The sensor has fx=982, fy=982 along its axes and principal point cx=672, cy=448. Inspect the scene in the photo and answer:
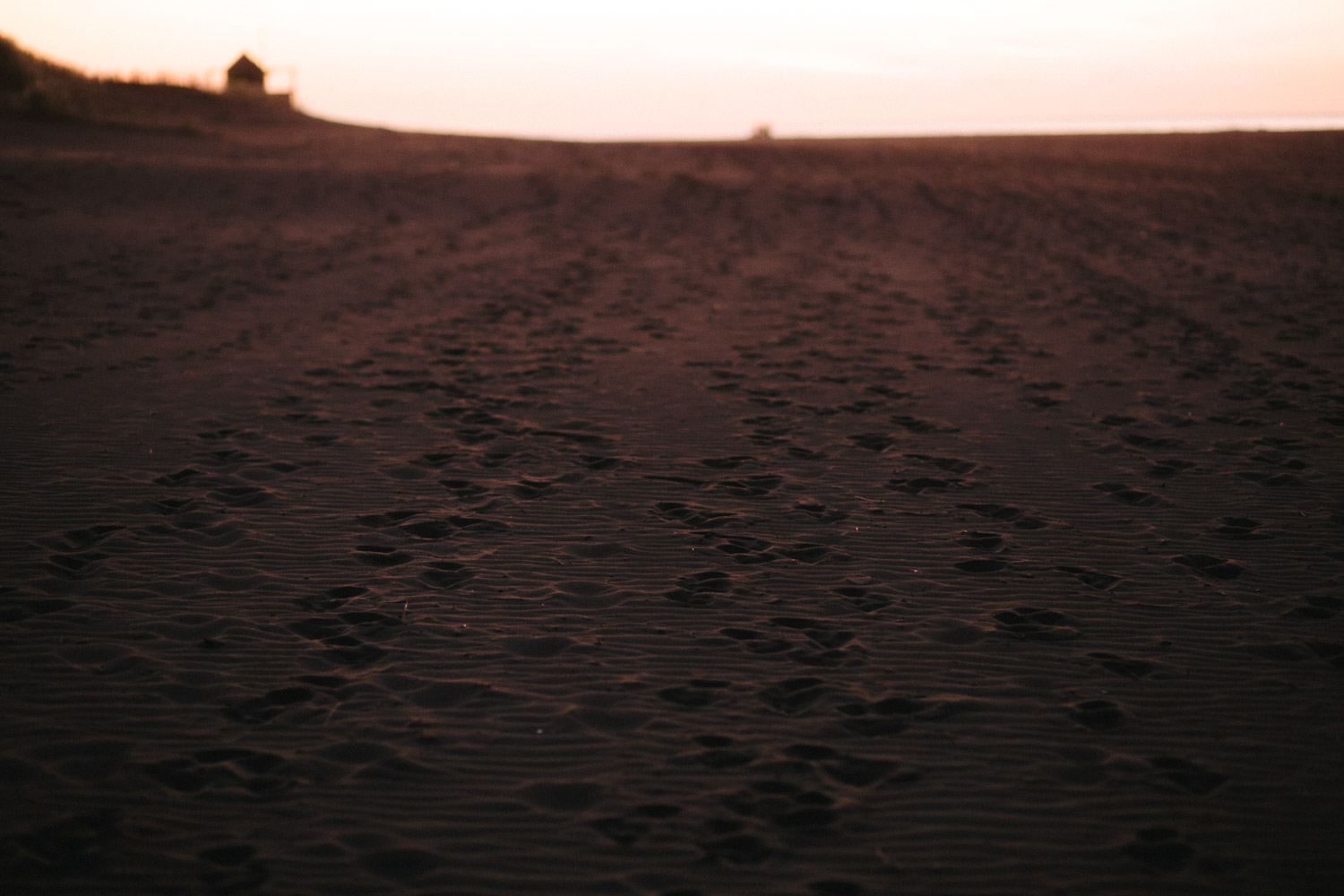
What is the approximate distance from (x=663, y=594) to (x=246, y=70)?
65523 millimetres

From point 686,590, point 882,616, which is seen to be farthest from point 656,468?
point 882,616

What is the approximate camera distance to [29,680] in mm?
4668

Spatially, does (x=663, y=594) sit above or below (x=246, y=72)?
below

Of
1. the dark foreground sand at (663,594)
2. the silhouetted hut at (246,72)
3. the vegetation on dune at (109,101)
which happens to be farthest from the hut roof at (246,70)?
the dark foreground sand at (663,594)

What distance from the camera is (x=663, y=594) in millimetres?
5750

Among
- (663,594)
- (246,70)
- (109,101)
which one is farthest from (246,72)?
(663,594)

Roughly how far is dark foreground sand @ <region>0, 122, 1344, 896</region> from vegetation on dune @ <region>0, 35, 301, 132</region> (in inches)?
711

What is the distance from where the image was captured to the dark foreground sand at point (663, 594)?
3777mm

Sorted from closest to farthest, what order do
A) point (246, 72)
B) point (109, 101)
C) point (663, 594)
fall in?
point (663, 594) → point (109, 101) → point (246, 72)

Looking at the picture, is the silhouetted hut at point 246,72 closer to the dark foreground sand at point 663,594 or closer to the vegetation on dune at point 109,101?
the vegetation on dune at point 109,101

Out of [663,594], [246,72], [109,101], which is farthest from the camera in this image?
[246,72]

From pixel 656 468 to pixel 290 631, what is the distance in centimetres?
334

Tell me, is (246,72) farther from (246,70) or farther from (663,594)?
(663,594)

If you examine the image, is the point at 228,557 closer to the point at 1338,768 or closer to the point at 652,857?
the point at 652,857
